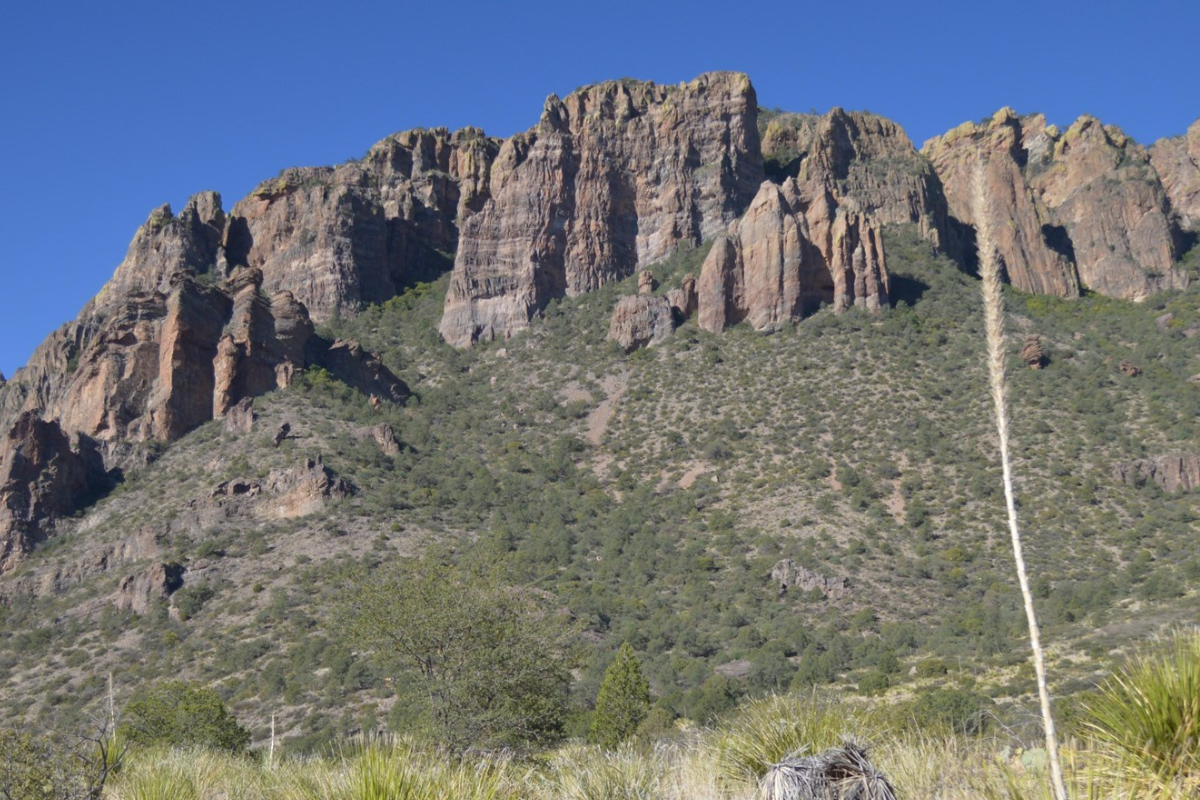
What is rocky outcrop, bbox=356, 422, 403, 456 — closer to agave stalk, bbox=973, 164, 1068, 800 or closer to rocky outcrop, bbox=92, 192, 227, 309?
rocky outcrop, bbox=92, 192, 227, 309

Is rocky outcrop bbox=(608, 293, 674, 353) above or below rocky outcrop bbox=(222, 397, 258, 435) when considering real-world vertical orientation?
above

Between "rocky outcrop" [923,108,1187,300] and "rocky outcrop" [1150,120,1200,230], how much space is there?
1890 millimetres

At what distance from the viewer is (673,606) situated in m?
Result: 43.9

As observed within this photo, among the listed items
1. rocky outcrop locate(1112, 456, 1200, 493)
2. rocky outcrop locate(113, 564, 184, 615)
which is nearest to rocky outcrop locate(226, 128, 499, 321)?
rocky outcrop locate(113, 564, 184, 615)

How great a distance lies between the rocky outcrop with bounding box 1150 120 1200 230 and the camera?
96938 mm

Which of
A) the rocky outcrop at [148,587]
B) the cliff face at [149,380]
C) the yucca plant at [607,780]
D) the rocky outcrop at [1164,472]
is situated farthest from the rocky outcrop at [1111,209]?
the yucca plant at [607,780]

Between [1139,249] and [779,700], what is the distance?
3612 inches

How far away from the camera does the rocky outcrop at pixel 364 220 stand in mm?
89938

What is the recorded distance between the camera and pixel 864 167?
92.8 metres

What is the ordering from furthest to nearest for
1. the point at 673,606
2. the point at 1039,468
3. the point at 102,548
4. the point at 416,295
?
the point at 416,295
the point at 102,548
the point at 1039,468
the point at 673,606

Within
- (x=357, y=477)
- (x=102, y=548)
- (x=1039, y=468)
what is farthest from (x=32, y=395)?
(x=1039, y=468)

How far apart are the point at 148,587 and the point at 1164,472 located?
4906cm

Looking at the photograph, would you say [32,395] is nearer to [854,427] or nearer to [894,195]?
[854,427]

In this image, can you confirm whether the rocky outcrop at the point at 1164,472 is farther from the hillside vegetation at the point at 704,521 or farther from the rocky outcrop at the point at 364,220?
the rocky outcrop at the point at 364,220
